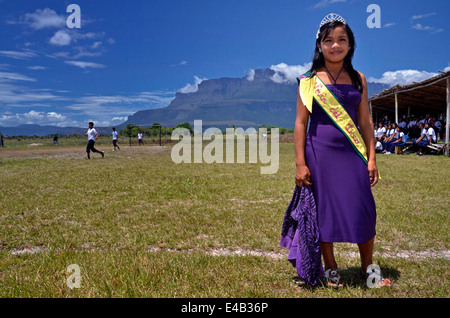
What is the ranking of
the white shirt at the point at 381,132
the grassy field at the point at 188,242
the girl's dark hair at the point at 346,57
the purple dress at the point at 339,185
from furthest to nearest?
the white shirt at the point at 381,132, the grassy field at the point at 188,242, the girl's dark hair at the point at 346,57, the purple dress at the point at 339,185

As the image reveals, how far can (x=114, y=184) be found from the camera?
30.3 feet

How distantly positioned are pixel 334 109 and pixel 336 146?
1.01 ft

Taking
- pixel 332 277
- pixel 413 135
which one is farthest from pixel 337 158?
pixel 413 135

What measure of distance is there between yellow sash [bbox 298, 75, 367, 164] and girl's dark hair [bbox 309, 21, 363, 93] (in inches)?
6.9

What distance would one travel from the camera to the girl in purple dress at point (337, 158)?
2.54m

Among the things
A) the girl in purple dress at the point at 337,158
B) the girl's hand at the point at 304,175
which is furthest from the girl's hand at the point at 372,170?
the girl's hand at the point at 304,175

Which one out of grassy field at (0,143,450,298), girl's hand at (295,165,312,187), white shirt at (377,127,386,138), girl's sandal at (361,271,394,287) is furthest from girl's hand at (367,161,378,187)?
white shirt at (377,127,386,138)

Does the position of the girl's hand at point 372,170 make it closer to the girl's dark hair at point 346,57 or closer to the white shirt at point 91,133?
the girl's dark hair at point 346,57

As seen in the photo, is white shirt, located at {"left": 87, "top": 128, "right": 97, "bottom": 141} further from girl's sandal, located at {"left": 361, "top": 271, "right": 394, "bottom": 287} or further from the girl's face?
girl's sandal, located at {"left": 361, "top": 271, "right": 394, "bottom": 287}

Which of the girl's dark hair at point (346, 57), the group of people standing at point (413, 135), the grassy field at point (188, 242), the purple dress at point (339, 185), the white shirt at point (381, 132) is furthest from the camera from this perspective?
the white shirt at point (381, 132)

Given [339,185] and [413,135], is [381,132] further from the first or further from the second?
[339,185]

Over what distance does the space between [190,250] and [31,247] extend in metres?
2.11

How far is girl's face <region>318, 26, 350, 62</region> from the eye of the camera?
Answer: 2.61m

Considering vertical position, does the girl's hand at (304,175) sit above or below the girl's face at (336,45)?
below
